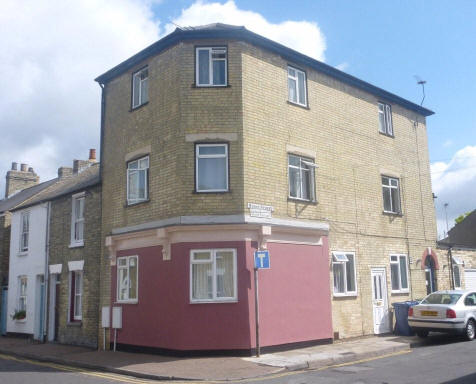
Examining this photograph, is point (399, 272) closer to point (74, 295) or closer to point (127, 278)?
point (127, 278)

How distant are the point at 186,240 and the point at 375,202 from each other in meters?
8.23

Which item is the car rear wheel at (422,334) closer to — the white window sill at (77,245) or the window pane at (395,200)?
the window pane at (395,200)

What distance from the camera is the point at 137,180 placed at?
15.8 meters

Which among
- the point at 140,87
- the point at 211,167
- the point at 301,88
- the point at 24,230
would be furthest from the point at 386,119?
the point at 24,230

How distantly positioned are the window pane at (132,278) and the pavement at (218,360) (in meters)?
1.74

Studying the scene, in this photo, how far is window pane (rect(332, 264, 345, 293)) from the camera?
16.2m

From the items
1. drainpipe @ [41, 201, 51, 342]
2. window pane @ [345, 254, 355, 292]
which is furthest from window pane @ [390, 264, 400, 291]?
drainpipe @ [41, 201, 51, 342]

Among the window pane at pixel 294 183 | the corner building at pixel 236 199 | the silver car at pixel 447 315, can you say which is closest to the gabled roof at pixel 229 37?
the corner building at pixel 236 199

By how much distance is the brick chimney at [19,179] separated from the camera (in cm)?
2945

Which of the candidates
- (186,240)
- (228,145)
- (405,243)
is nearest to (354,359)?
A: (186,240)

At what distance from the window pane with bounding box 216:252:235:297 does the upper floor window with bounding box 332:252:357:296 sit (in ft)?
13.9

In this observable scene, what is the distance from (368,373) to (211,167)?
6.80 metres

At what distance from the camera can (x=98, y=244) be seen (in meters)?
17.0

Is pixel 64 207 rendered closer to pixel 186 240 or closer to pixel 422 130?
pixel 186 240
